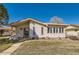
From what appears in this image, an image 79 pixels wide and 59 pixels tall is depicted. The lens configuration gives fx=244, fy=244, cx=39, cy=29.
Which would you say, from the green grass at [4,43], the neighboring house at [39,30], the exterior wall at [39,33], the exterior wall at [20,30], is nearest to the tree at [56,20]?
the neighboring house at [39,30]

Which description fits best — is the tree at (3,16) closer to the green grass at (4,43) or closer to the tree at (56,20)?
the green grass at (4,43)

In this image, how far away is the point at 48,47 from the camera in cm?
1084

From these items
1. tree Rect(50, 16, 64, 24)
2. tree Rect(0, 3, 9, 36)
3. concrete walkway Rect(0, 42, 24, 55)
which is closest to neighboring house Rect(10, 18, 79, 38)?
tree Rect(50, 16, 64, 24)

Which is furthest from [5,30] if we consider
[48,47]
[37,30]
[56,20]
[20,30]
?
[56,20]

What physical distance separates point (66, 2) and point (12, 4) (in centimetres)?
235

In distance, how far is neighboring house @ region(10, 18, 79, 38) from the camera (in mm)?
10961

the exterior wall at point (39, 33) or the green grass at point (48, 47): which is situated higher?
the exterior wall at point (39, 33)

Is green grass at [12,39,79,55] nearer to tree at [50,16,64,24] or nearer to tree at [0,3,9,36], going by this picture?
tree at [50,16,64,24]

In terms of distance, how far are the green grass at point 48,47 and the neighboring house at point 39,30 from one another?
0.31m

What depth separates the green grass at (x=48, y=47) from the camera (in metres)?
10.6

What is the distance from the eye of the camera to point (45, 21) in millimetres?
10875
